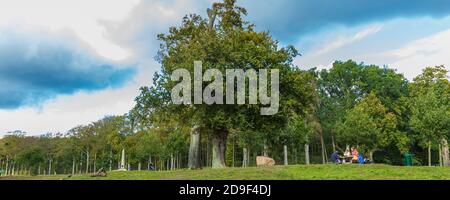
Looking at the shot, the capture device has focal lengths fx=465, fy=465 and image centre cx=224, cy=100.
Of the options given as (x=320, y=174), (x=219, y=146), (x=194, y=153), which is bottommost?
(x=320, y=174)

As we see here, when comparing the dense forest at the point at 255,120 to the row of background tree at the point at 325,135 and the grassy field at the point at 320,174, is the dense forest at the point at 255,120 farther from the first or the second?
the grassy field at the point at 320,174

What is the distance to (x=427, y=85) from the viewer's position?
5866 centimetres

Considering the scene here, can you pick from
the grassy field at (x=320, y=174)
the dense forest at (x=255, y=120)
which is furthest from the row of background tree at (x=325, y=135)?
the grassy field at (x=320, y=174)

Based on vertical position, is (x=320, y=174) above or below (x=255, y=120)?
below

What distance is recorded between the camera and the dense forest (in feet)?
115

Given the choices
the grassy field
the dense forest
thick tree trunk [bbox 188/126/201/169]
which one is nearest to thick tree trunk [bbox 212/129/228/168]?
the dense forest

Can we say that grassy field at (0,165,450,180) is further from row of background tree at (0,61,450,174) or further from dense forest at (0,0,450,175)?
row of background tree at (0,61,450,174)

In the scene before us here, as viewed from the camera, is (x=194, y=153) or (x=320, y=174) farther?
(x=194, y=153)

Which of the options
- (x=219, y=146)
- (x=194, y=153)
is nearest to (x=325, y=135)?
(x=194, y=153)

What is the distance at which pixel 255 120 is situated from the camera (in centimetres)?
3547

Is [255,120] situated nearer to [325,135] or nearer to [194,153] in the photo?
[194,153]

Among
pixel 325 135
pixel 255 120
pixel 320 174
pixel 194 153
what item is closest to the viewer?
pixel 320 174
